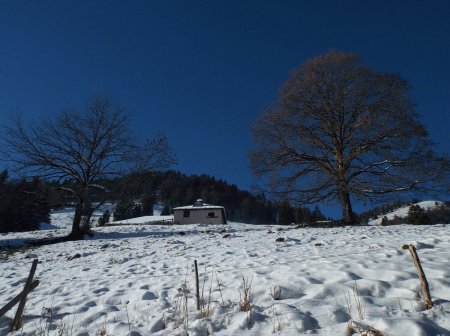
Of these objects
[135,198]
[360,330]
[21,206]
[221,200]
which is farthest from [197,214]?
[221,200]

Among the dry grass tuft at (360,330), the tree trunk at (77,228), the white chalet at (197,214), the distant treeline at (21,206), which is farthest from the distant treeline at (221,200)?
the dry grass tuft at (360,330)

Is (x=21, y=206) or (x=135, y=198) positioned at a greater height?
Result: (x=21, y=206)

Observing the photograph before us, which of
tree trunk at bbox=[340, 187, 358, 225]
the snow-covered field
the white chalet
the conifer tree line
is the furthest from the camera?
the white chalet

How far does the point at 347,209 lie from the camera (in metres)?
15.4

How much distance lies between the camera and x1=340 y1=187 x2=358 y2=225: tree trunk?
49.7 feet

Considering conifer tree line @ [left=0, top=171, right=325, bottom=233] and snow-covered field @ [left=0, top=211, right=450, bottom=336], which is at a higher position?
conifer tree line @ [left=0, top=171, right=325, bottom=233]

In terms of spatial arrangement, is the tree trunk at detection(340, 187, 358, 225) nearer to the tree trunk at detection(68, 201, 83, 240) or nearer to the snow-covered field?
the snow-covered field

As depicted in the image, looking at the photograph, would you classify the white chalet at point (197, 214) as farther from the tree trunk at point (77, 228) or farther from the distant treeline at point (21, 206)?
the tree trunk at point (77, 228)

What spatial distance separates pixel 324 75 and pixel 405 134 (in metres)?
4.74

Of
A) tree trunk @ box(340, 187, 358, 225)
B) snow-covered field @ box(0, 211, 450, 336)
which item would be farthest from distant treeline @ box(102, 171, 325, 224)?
snow-covered field @ box(0, 211, 450, 336)

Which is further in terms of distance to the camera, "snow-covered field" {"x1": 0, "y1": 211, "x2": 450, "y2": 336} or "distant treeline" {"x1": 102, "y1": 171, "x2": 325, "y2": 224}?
"distant treeline" {"x1": 102, "y1": 171, "x2": 325, "y2": 224}

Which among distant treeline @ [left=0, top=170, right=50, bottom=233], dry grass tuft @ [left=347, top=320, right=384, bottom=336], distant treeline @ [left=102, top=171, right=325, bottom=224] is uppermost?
distant treeline @ [left=102, top=171, right=325, bottom=224]

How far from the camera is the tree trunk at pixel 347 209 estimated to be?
1515 centimetres

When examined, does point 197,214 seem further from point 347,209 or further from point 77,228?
point 347,209
